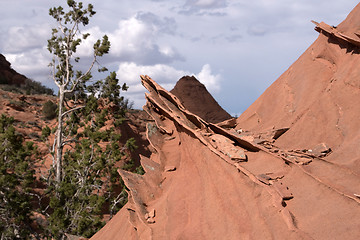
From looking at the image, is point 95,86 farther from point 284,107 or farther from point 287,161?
point 287,161

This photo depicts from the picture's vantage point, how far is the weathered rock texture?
4.71 meters

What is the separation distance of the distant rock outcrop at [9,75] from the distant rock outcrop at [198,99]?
3927 cm

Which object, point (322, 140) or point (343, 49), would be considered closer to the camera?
point (322, 140)

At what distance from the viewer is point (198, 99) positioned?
35188 mm

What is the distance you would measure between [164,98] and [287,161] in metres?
2.89

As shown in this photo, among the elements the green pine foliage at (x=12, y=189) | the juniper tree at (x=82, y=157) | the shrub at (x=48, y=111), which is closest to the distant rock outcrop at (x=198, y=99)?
the juniper tree at (x=82, y=157)

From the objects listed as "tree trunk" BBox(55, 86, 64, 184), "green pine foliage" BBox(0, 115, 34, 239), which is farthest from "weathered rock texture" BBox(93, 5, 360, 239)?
"tree trunk" BBox(55, 86, 64, 184)

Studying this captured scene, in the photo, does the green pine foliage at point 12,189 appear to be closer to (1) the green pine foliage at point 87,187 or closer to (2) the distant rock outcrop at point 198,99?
(1) the green pine foliage at point 87,187

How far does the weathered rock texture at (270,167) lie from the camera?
15.5 feet

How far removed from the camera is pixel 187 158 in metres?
6.51

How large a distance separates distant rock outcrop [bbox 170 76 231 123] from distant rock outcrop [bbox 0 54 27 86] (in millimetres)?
39268

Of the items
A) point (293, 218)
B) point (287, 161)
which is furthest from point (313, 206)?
point (287, 161)

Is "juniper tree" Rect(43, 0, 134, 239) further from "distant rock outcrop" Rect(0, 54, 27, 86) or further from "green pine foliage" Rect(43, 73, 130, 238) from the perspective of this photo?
"distant rock outcrop" Rect(0, 54, 27, 86)

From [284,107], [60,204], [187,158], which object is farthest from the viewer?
[60,204]
